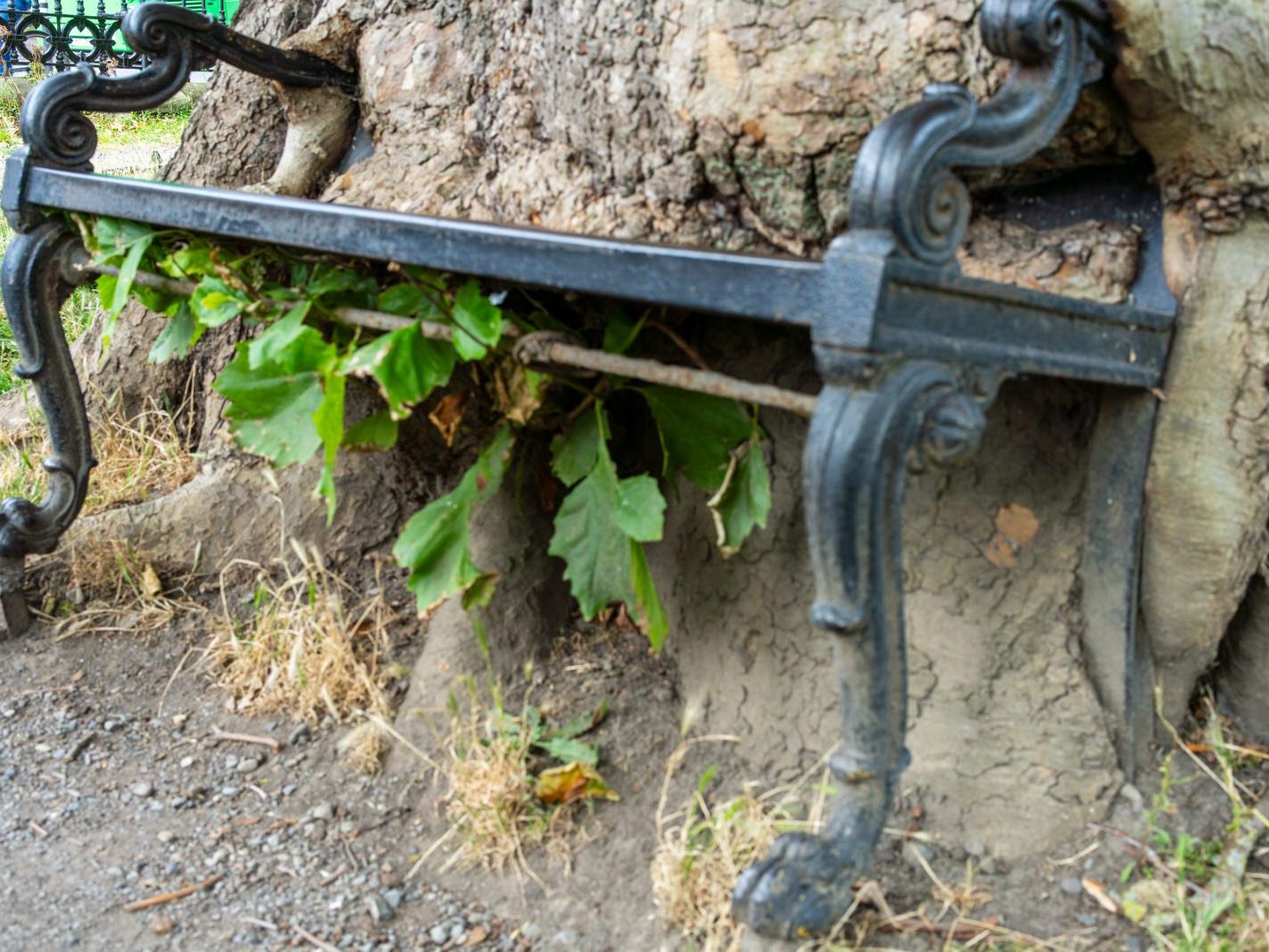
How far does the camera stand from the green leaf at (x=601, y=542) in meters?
2.27

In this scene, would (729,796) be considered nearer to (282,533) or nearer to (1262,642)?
(1262,642)

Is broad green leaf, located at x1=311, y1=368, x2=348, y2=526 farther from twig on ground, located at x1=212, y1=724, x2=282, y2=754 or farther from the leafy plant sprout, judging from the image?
twig on ground, located at x1=212, y1=724, x2=282, y2=754

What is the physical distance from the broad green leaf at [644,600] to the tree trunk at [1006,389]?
281 millimetres

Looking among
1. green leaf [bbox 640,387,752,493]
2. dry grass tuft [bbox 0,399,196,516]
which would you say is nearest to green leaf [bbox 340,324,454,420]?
green leaf [bbox 640,387,752,493]

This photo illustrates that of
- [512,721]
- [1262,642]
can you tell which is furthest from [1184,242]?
[512,721]

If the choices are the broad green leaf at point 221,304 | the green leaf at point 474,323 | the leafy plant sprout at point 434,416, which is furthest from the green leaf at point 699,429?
the broad green leaf at point 221,304

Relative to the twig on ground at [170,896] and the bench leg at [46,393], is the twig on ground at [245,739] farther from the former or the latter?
the bench leg at [46,393]

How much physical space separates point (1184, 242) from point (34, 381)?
2.31m

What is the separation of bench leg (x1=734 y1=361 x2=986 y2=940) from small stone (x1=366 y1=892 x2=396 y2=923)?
0.71 meters

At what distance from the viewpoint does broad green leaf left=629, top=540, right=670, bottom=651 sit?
89.0 inches

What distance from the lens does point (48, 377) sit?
304 cm

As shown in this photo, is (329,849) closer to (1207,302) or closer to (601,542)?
(601,542)

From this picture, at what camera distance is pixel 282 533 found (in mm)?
3350

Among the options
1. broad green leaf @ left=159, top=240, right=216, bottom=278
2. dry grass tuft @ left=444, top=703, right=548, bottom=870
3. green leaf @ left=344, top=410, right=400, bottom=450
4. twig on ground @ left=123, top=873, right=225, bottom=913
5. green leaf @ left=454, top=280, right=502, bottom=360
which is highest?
green leaf @ left=454, top=280, right=502, bottom=360
